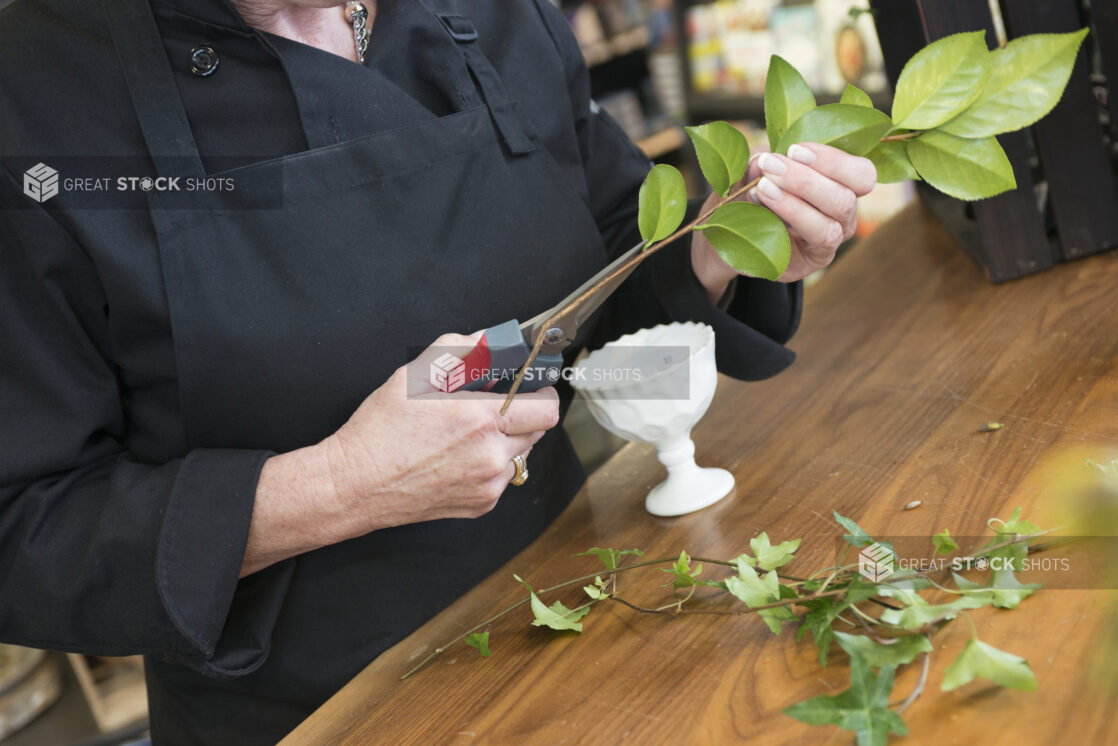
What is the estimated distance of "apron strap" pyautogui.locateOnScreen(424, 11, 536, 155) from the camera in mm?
1096

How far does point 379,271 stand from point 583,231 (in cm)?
28

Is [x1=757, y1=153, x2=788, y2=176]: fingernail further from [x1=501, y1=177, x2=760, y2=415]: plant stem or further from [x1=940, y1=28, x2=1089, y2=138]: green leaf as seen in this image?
[x1=940, y1=28, x2=1089, y2=138]: green leaf

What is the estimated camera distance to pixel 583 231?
116cm

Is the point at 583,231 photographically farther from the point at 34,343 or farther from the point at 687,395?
the point at 34,343

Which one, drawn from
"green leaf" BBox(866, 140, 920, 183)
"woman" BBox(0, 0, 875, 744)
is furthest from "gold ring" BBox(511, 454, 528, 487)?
"green leaf" BBox(866, 140, 920, 183)

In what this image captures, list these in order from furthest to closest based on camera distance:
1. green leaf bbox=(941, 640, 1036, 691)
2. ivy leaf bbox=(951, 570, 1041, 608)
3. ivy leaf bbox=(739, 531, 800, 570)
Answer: ivy leaf bbox=(739, 531, 800, 570) → ivy leaf bbox=(951, 570, 1041, 608) → green leaf bbox=(941, 640, 1036, 691)

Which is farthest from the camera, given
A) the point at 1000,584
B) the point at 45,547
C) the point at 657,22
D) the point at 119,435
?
the point at 657,22

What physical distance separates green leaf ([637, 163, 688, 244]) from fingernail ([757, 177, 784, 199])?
0.25 ft

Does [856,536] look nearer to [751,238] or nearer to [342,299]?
[751,238]

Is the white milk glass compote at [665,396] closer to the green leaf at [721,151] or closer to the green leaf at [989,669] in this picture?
the green leaf at [721,151]

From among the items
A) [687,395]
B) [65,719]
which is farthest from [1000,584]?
[65,719]

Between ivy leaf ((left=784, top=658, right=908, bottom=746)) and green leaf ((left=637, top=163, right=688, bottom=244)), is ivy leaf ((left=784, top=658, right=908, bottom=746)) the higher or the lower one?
the lower one

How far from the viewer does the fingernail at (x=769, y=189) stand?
0.92 metres

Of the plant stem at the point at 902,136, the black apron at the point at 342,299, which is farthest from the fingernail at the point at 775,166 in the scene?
the black apron at the point at 342,299
